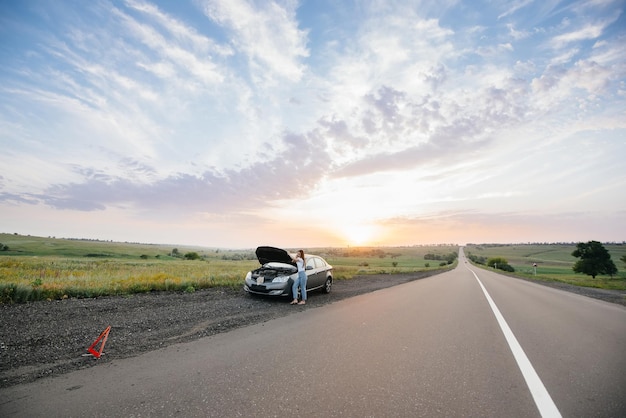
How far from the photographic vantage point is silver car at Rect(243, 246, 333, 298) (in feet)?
33.6

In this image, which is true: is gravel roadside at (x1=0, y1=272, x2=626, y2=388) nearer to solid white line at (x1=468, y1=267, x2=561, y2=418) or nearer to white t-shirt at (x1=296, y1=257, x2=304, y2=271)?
white t-shirt at (x1=296, y1=257, x2=304, y2=271)

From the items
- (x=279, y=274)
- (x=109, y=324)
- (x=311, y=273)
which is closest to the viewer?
(x=109, y=324)

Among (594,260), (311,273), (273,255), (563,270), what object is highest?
(273,255)

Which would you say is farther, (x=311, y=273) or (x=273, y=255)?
(x=273, y=255)

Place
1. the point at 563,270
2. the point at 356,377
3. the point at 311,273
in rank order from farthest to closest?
the point at 563,270 < the point at 311,273 < the point at 356,377

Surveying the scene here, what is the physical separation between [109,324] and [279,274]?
536 cm

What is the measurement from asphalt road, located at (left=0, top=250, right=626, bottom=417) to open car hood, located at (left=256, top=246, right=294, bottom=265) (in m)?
5.12

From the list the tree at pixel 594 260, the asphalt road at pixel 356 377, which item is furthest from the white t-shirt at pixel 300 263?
the tree at pixel 594 260

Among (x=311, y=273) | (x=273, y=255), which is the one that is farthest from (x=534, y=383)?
(x=273, y=255)

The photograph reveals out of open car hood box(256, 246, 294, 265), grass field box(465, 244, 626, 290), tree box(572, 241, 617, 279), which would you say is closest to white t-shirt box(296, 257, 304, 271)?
open car hood box(256, 246, 294, 265)

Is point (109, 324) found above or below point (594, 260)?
below

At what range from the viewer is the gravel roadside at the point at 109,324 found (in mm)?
4467

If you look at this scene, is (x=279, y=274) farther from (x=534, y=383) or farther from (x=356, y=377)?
(x=534, y=383)

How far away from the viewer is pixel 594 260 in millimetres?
51219
